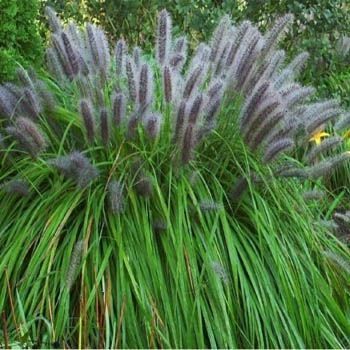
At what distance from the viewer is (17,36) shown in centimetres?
392

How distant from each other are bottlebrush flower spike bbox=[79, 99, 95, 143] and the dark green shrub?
87 centimetres

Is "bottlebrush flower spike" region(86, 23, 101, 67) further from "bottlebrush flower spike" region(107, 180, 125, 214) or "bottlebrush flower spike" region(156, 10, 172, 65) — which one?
"bottlebrush flower spike" region(107, 180, 125, 214)

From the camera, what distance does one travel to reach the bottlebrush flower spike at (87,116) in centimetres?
299

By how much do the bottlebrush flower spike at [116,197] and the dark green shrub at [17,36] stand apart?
3.49 ft

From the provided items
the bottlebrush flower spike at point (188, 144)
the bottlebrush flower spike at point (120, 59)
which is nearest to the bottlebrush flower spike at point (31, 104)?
the bottlebrush flower spike at point (120, 59)

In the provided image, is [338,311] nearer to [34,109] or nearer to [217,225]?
[217,225]

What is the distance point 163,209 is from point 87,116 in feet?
1.54

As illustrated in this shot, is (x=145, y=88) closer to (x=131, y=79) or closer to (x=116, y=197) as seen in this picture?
(x=131, y=79)

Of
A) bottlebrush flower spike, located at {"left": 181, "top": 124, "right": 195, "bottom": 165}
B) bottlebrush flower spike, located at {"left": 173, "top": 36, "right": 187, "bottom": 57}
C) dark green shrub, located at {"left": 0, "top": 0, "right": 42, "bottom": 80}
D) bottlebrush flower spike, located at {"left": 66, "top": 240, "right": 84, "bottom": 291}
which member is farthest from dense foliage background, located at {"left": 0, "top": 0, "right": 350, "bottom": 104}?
bottlebrush flower spike, located at {"left": 66, "top": 240, "right": 84, "bottom": 291}

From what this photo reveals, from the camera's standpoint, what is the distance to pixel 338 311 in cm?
303

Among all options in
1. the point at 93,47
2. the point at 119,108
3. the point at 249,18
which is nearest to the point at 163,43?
the point at 93,47

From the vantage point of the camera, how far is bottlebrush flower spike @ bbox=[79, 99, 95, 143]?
2.99 m

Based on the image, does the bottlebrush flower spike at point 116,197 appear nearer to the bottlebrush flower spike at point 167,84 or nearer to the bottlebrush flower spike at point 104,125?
the bottlebrush flower spike at point 104,125

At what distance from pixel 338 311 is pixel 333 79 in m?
2.97
